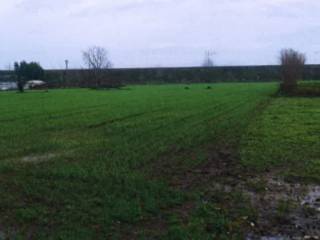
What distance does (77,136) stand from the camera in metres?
13.7

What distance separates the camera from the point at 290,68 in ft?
141

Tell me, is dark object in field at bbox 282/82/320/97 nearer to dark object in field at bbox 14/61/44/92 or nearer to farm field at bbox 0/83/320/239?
farm field at bbox 0/83/320/239

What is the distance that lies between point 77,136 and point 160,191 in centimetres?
711

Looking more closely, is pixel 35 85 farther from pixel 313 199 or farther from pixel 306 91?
pixel 313 199

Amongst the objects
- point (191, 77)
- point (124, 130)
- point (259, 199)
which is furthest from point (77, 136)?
point (191, 77)

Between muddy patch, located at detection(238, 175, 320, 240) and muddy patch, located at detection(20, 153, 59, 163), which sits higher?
muddy patch, located at detection(20, 153, 59, 163)

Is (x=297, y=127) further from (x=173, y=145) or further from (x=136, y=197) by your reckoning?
(x=136, y=197)

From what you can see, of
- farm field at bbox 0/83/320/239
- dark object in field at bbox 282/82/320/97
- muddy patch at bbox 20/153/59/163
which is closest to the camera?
farm field at bbox 0/83/320/239

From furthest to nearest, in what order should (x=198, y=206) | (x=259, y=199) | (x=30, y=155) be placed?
(x=30, y=155) < (x=259, y=199) < (x=198, y=206)

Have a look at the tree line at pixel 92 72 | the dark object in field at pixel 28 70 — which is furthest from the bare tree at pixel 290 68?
the dark object in field at pixel 28 70

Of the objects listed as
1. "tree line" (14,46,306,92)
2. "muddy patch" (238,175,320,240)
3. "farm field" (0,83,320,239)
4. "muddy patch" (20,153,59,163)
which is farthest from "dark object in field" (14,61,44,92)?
"muddy patch" (238,175,320,240)

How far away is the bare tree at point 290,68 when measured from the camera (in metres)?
41.4

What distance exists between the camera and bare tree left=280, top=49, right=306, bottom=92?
41.4m

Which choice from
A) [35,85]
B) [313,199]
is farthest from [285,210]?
[35,85]
